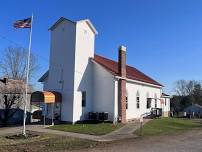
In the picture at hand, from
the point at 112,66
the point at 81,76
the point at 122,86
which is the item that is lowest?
the point at 122,86

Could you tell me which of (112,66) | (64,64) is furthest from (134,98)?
(64,64)

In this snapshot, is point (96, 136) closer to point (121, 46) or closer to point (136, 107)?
point (121, 46)

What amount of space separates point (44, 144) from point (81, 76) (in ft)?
49.9

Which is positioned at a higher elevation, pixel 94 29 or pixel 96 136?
pixel 94 29

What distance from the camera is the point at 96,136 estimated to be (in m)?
24.5

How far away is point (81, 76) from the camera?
1345 inches

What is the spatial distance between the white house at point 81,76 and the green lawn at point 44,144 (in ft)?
34.3

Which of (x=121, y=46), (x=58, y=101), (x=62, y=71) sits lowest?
(x=58, y=101)

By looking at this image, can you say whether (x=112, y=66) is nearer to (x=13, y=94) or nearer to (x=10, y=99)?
(x=13, y=94)

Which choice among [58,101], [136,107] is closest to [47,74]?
[58,101]

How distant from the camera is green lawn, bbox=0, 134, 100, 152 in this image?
1769cm

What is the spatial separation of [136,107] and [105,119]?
7839mm

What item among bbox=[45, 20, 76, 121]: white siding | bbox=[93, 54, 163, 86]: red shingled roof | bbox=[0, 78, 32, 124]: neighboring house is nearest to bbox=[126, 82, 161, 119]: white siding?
bbox=[93, 54, 163, 86]: red shingled roof

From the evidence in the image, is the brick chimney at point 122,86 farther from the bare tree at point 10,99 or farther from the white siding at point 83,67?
the bare tree at point 10,99
